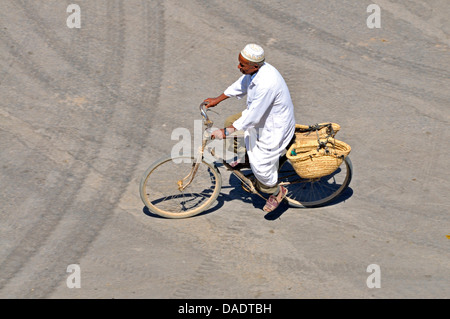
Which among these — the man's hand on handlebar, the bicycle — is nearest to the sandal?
the bicycle

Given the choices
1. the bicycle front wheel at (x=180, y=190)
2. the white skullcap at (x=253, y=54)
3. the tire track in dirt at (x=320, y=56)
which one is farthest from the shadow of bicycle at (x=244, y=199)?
the tire track in dirt at (x=320, y=56)

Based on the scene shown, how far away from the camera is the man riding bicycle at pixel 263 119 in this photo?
249 inches

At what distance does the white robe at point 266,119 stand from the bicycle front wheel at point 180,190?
0.56m

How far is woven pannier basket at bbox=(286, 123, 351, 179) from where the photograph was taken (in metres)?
6.71

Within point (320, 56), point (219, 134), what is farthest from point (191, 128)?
point (320, 56)

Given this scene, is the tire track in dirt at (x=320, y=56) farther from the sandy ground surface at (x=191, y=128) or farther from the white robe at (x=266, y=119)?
the white robe at (x=266, y=119)

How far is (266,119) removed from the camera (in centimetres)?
662

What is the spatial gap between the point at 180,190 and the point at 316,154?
1.61 m

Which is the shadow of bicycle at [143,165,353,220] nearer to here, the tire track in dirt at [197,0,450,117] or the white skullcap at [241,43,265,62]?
the white skullcap at [241,43,265,62]

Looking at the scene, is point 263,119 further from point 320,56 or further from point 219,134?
point 320,56

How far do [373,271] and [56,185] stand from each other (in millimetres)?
3807

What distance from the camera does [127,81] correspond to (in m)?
9.11

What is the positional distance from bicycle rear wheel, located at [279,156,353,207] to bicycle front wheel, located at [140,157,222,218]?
0.85 metres
